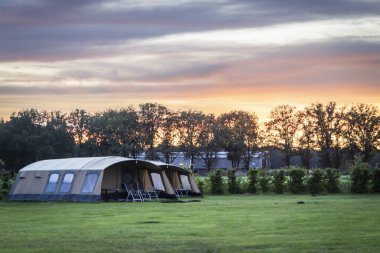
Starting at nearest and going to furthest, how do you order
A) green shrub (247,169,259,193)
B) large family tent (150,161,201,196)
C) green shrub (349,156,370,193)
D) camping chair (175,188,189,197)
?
1. camping chair (175,188,189,197)
2. large family tent (150,161,201,196)
3. green shrub (349,156,370,193)
4. green shrub (247,169,259,193)

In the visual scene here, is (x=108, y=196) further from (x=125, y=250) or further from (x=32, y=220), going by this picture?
(x=125, y=250)

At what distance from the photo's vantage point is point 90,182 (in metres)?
32.5

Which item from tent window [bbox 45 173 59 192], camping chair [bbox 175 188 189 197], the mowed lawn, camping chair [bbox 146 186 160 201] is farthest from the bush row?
the mowed lawn

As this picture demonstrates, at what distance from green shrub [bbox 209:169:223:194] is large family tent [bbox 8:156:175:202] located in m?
8.16

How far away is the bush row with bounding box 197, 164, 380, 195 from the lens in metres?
41.4

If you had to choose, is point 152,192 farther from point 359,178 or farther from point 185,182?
point 359,178

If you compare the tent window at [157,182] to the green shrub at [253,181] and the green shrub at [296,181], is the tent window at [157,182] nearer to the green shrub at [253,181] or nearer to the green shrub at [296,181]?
the green shrub at [253,181]

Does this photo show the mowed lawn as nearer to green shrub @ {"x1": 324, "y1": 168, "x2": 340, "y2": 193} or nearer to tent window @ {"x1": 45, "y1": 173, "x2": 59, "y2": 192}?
tent window @ {"x1": 45, "y1": 173, "x2": 59, "y2": 192}

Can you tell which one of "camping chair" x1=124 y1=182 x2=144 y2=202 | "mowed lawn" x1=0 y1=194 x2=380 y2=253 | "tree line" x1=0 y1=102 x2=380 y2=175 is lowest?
"mowed lawn" x1=0 y1=194 x2=380 y2=253

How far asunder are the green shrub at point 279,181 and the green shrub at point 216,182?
354 centimetres

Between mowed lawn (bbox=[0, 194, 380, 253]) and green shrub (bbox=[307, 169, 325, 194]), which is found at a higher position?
green shrub (bbox=[307, 169, 325, 194])

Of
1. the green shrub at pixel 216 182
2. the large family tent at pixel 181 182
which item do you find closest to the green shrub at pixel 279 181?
the green shrub at pixel 216 182

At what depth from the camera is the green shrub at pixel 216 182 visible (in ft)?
143

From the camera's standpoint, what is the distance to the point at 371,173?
41.5 meters
